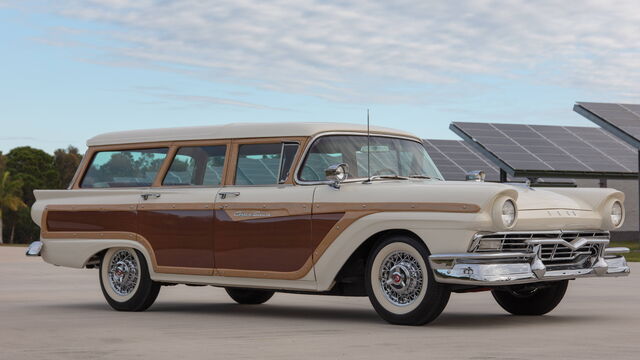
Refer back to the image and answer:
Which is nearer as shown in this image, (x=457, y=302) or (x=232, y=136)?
(x=232, y=136)

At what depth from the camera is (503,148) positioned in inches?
1540

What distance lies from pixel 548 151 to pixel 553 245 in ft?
101

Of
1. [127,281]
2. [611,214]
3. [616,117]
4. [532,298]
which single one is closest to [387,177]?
[532,298]

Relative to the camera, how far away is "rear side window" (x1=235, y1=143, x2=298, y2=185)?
35.2 feet

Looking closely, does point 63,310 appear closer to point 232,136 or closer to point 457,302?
point 232,136

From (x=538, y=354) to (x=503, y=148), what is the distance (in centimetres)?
3216

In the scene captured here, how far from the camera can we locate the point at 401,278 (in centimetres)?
954

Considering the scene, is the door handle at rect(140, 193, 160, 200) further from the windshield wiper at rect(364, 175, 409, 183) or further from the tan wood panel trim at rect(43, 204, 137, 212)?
the windshield wiper at rect(364, 175, 409, 183)

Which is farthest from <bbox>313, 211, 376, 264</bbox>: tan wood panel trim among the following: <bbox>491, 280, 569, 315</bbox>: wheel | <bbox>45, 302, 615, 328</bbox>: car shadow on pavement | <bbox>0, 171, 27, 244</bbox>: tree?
<bbox>0, 171, 27, 244</bbox>: tree

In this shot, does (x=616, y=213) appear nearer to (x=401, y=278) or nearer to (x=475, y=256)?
(x=475, y=256)

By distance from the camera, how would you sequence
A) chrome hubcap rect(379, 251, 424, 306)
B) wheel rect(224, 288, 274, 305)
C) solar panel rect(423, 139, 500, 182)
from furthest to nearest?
solar panel rect(423, 139, 500, 182) → wheel rect(224, 288, 274, 305) → chrome hubcap rect(379, 251, 424, 306)

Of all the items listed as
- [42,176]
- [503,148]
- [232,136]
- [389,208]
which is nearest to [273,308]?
[232,136]

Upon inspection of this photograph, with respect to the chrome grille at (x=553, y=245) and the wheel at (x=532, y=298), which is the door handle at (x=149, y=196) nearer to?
the wheel at (x=532, y=298)

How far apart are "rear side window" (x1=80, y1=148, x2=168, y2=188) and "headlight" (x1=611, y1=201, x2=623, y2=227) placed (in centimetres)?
482
